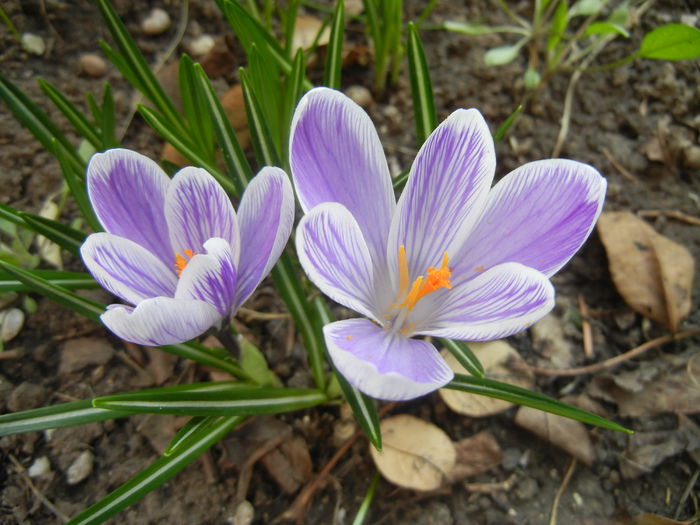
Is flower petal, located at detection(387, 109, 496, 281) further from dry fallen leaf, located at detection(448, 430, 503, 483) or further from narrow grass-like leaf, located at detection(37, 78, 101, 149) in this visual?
narrow grass-like leaf, located at detection(37, 78, 101, 149)

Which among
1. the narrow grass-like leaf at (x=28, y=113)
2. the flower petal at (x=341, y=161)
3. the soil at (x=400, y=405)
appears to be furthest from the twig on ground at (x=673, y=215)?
the narrow grass-like leaf at (x=28, y=113)

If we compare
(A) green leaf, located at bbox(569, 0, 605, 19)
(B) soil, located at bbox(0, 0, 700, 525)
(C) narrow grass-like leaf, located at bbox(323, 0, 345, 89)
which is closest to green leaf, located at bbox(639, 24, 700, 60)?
(A) green leaf, located at bbox(569, 0, 605, 19)

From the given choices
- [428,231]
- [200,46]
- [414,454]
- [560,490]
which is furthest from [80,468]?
[200,46]

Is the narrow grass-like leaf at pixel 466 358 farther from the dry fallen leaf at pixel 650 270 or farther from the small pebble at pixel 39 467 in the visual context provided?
the small pebble at pixel 39 467

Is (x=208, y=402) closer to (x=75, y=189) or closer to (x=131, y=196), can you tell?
(x=131, y=196)

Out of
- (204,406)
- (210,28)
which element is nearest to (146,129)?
(210,28)
